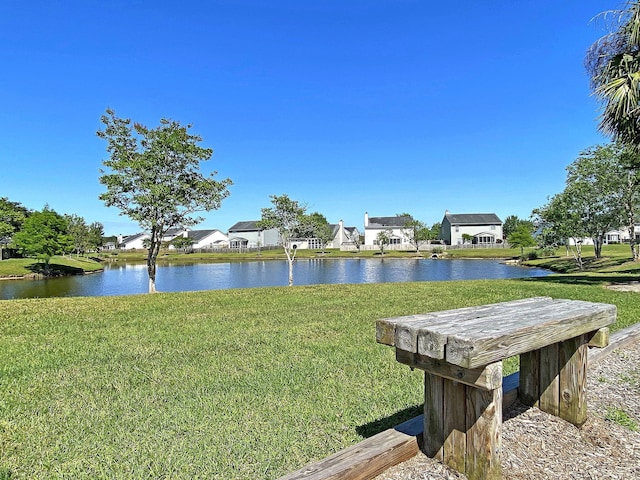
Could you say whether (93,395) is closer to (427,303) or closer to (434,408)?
(434,408)

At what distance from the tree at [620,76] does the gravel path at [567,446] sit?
7.86m

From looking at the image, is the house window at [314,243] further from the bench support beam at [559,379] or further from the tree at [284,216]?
the bench support beam at [559,379]

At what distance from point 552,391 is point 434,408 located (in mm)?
1251

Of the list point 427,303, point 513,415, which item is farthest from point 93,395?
point 427,303

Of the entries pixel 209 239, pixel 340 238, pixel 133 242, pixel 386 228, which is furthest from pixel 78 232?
pixel 386 228

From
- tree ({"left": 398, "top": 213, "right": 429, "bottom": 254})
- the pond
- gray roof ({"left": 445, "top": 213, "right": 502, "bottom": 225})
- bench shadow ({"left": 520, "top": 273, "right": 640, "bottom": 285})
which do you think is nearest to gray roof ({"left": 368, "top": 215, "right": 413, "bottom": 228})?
tree ({"left": 398, "top": 213, "right": 429, "bottom": 254})

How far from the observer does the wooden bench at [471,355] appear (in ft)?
6.31

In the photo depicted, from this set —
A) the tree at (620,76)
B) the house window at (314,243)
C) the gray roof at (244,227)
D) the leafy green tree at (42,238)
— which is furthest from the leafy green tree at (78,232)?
the tree at (620,76)

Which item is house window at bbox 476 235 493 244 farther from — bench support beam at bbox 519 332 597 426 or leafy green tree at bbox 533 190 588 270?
bench support beam at bbox 519 332 597 426

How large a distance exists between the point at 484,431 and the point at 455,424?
159 mm

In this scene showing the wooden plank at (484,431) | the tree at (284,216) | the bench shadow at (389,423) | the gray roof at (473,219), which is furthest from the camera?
the gray roof at (473,219)

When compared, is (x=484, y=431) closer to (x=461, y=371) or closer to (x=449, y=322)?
(x=461, y=371)

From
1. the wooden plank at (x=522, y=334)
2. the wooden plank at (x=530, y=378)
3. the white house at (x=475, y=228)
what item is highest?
the white house at (x=475, y=228)

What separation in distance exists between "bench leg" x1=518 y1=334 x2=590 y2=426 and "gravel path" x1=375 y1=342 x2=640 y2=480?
73 mm
